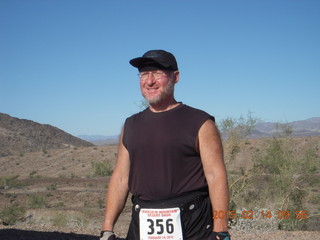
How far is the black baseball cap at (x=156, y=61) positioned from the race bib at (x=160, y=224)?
101 cm

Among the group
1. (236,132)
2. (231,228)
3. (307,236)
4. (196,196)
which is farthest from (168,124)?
(236,132)

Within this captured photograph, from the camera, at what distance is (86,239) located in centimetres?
1102

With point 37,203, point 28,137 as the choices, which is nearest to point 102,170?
point 37,203

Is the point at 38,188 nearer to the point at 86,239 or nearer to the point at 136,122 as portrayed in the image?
the point at 86,239

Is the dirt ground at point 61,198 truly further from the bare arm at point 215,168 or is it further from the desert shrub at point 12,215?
the bare arm at point 215,168

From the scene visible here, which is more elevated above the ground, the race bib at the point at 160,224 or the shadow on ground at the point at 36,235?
the race bib at the point at 160,224

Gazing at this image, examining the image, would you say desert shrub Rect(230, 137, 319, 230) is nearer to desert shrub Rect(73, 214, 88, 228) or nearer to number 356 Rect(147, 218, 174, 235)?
desert shrub Rect(73, 214, 88, 228)

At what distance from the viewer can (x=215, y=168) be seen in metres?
3.25

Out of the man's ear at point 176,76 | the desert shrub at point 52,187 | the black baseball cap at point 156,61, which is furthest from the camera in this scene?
the desert shrub at point 52,187

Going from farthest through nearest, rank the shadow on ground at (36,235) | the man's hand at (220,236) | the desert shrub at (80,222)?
1. the desert shrub at (80,222)
2. the shadow on ground at (36,235)
3. the man's hand at (220,236)

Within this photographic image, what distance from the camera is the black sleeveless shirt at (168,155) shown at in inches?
130

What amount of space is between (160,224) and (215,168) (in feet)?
1.73

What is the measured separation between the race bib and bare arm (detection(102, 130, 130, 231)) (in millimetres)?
273

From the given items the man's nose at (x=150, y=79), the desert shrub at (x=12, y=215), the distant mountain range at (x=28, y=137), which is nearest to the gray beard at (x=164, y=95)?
the man's nose at (x=150, y=79)
